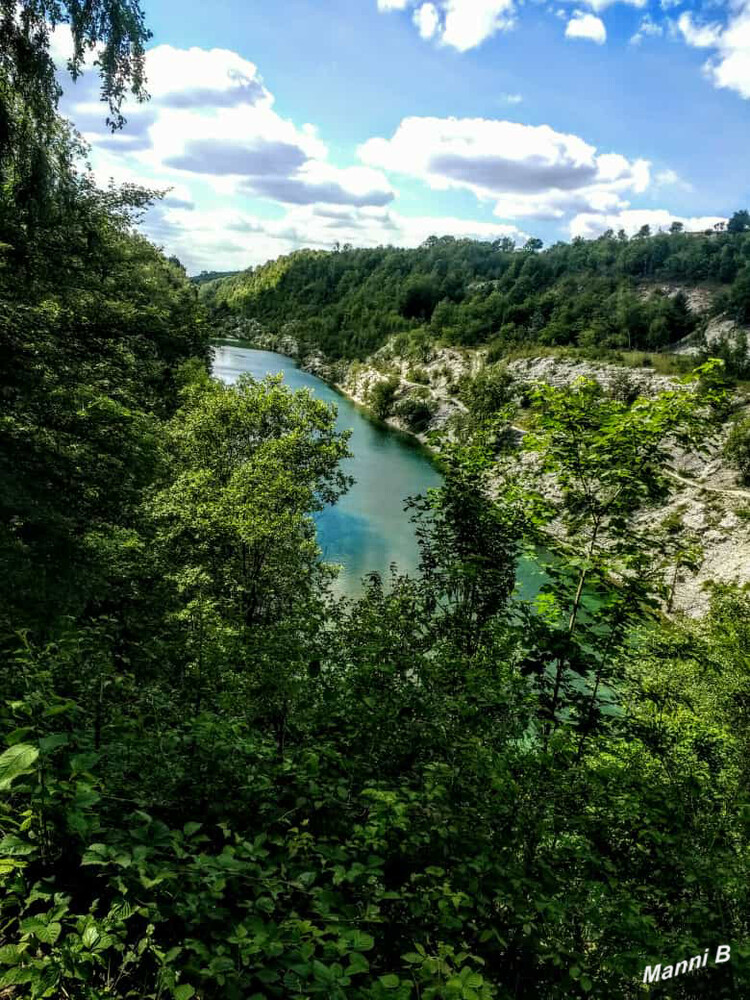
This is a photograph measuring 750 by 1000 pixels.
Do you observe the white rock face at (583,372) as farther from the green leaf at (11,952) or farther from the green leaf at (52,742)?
the green leaf at (11,952)

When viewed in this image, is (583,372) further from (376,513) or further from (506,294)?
(506,294)

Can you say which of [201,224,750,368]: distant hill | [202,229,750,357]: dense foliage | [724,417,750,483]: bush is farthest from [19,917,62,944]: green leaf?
[202,229,750,357]: dense foliage

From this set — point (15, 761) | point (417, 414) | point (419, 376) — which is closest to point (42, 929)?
point (15, 761)

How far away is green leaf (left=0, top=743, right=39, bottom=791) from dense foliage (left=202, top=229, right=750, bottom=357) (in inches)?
3548

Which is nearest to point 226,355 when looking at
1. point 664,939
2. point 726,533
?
point 726,533

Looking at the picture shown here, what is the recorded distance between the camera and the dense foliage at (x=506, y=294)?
89688 mm

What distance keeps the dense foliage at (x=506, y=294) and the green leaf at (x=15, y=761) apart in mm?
90125

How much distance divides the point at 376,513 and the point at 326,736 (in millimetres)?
36652

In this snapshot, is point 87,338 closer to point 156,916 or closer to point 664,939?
point 156,916

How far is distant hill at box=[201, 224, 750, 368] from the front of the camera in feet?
294

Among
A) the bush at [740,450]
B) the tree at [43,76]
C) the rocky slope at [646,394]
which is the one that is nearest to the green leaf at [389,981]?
the rocky slope at [646,394]

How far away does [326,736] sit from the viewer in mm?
4996

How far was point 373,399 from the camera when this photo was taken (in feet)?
303

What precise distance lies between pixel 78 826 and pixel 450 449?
8.55m
